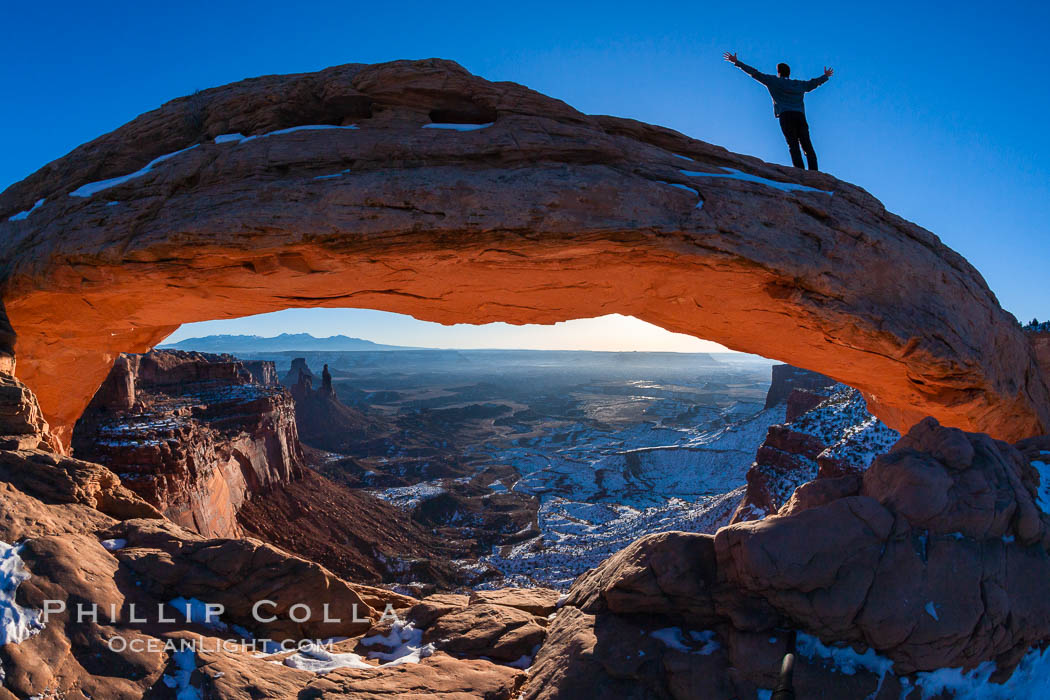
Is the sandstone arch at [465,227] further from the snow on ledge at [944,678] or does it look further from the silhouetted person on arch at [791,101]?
the snow on ledge at [944,678]

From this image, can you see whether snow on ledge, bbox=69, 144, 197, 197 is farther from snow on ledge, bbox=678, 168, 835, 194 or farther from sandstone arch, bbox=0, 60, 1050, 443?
snow on ledge, bbox=678, 168, 835, 194

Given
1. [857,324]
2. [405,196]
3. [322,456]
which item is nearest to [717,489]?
[322,456]

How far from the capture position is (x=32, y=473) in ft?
19.2

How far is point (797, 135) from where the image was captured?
8.76m

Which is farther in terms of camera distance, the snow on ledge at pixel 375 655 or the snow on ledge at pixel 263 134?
the snow on ledge at pixel 263 134

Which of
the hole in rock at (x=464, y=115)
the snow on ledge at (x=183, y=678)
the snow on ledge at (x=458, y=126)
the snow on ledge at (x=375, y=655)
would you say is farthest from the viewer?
the hole in rock at (x=464, y=115)

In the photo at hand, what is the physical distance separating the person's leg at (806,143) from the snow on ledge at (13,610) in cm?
1107

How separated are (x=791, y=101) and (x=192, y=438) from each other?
22089 mm

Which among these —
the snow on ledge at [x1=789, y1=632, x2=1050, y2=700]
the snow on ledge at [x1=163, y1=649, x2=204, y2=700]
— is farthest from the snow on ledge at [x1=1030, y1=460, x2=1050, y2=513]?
the snow on ledge at [x1=163, y1=649, x2=204, y2=700]

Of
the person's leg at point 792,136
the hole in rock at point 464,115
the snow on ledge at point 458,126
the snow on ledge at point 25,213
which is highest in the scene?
the person's leg at point 792,136

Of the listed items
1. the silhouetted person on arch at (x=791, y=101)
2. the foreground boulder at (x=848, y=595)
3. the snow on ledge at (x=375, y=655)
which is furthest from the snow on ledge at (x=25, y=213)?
the silhouetted person on arch at (x=791, y=101)

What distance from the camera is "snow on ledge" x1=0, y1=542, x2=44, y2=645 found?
4.04m

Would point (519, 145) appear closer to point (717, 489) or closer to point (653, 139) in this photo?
point (653, 139)

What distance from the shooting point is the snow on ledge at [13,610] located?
13.3ft
